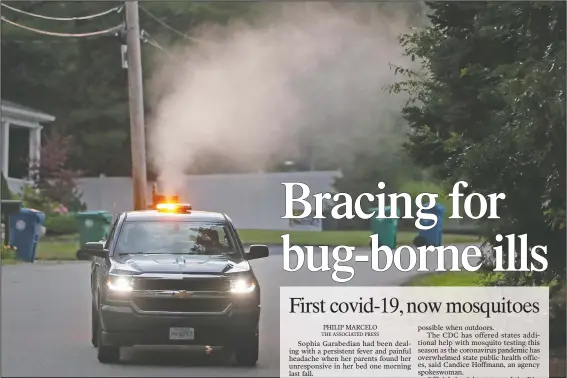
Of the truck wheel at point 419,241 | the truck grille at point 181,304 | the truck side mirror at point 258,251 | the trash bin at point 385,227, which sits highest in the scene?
the trash bin at point 385,227

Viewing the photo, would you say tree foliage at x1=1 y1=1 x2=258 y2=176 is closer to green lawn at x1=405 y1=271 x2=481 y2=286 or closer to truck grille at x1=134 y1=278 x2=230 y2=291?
truck grille at x1=134 y1=278 x2=230 y2=291

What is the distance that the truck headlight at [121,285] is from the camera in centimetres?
888

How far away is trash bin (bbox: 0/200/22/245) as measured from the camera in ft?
30.1

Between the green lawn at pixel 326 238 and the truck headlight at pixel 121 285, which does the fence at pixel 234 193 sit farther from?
the truck headlight at pixel 121 285

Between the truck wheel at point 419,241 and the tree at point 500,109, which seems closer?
the tree at point 500,109

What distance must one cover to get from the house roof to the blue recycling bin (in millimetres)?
726

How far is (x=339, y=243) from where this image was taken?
9094mm

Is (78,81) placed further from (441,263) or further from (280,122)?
(441,263)

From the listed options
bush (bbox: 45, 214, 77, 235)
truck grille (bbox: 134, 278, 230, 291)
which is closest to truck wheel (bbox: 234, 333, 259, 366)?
truck grille (bbox: 134, 278, 230, 291)

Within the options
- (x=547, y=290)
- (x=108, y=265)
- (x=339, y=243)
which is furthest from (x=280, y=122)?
(x=547, y=290)

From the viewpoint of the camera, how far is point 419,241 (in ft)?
30.2

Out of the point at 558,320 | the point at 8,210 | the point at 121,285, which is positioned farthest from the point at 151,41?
the point at 558,320

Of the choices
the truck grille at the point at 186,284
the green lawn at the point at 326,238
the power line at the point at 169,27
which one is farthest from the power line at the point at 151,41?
the truck grille at the point at 186,284

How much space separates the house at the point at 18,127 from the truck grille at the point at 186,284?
127 cm
